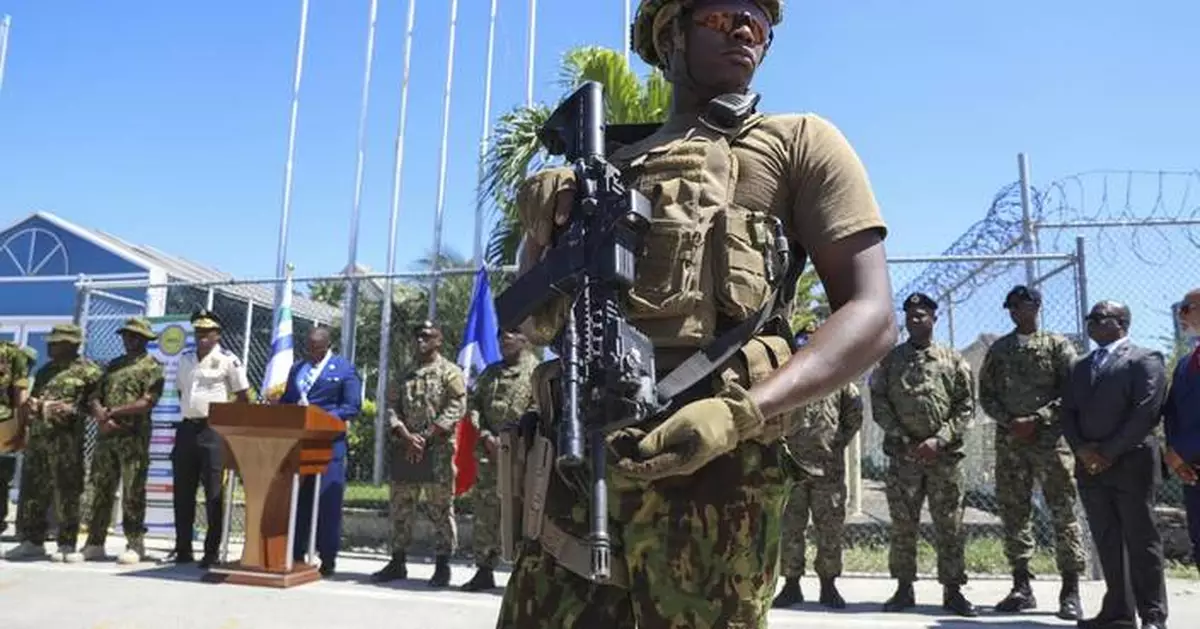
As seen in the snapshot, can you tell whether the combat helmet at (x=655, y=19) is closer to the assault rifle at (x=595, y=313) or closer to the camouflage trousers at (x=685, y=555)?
the assault rifle at (x=595, y=313)

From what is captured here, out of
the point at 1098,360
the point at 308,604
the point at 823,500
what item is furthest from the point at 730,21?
the point at 823,500

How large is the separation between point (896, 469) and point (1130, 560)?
148 centimetres

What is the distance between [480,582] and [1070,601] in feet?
12.1

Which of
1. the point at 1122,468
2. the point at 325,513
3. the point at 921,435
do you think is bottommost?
the point at 325,513

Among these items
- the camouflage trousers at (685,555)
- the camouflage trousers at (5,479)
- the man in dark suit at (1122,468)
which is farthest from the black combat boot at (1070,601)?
the camouflage trousers at (5,479)

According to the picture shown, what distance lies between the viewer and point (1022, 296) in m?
5.87

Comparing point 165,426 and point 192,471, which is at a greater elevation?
point 165,426

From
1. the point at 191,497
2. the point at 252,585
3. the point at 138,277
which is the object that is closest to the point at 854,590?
the point at 252,585

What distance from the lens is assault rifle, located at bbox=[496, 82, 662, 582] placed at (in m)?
1.33

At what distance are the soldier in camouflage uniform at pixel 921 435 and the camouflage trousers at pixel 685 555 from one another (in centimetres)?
462

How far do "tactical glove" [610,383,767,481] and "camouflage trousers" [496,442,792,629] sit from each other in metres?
0.21

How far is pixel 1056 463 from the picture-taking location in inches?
223

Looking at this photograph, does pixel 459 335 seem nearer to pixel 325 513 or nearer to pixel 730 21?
pixel 325 513

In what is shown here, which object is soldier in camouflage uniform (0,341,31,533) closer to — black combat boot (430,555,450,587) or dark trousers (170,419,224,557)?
dark trousers (170,419,224,557)
